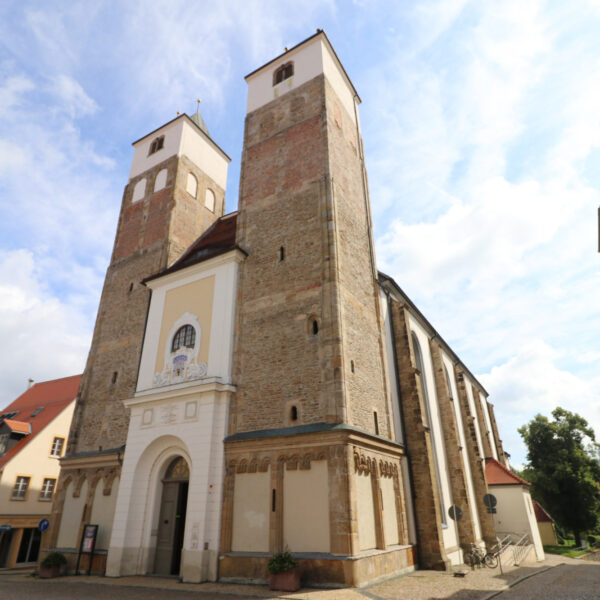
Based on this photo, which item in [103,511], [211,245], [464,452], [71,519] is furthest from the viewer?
[464,452]

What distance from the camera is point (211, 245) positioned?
20.8 m

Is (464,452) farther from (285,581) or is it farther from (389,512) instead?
(285,581)

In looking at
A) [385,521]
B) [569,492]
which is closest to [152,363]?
[385,521]

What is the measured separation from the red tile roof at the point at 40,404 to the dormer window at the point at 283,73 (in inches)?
963

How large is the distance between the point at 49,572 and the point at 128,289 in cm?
1213

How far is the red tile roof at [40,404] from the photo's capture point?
1072 inches

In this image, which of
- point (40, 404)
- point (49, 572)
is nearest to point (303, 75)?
point (49, 572)

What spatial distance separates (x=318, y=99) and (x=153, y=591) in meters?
19.2

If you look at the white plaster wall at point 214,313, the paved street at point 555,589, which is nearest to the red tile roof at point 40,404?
the white plaster wall at point 214,313

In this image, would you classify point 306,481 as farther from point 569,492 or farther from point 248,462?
point 569,492

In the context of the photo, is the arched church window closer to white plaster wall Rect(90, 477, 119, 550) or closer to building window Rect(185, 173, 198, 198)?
white plaster wall Rect(90, 477, 119, 550)

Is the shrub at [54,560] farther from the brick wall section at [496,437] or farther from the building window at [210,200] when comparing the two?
the brick wall section at [496,437]

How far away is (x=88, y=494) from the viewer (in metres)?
17.2

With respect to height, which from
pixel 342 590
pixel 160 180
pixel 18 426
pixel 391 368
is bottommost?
pixel 342 590
